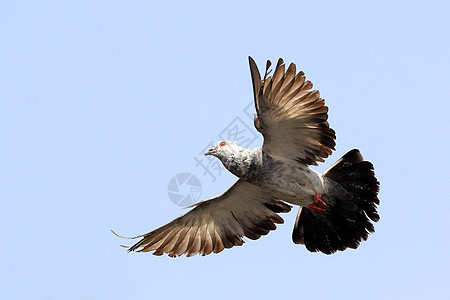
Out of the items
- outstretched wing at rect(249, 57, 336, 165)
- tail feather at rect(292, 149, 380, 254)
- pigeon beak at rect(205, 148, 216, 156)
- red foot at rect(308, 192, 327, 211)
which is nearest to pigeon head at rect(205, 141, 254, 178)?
pigeon beak at rect(205, 148, 216, 156)

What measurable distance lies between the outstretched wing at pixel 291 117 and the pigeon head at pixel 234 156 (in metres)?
0.34

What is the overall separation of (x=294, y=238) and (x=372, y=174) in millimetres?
1648

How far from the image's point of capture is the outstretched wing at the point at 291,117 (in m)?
9.57

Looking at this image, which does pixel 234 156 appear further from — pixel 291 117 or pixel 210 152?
pixel 291 117

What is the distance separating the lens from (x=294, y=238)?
37.2ft

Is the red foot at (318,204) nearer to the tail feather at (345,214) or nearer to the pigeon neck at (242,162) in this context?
the tail feather at (345,214)

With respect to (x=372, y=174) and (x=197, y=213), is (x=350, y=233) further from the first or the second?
(x=197, y=213)

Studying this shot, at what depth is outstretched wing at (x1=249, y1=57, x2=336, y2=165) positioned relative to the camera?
9570mm

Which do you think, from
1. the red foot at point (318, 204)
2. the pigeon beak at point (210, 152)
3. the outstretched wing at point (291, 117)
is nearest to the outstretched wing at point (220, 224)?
the red foot at point (318, 204)

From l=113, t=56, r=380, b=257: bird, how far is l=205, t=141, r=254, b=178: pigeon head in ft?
0.04

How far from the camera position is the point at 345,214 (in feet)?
35.5

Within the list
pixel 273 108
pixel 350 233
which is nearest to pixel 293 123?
pixel 273 108

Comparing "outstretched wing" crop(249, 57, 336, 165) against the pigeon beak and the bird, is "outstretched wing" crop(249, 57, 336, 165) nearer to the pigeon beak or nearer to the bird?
the bird

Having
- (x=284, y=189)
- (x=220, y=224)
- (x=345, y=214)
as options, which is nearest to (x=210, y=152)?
(x=284, y=189)
